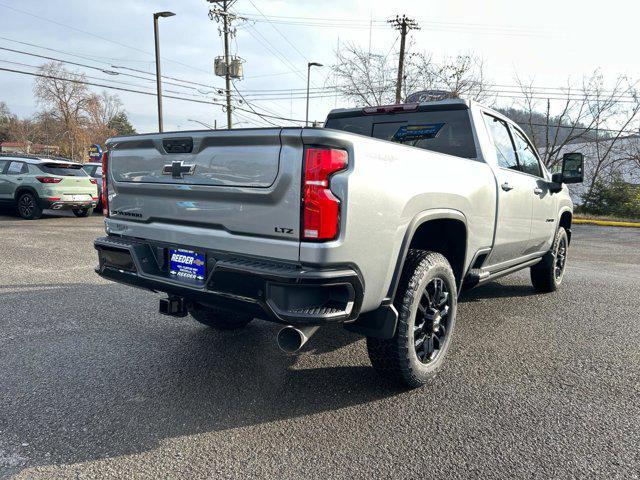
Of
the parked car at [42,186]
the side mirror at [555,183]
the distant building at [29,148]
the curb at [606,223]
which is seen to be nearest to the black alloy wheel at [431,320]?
the side mirror at [555,183]

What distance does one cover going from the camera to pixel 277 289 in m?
2.33

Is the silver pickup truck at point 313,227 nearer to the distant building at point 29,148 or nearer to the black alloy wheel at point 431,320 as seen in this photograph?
the black alloy wheel at point 431,320

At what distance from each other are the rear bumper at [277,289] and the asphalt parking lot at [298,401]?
65 cm

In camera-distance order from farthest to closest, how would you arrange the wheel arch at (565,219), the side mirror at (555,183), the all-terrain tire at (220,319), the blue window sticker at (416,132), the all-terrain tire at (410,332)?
1. the wheel arch at (565,219)
2. the side mirror at (555,183)
3. the blue window sticker at (416,132)
4. the all-terrain tire at (220,319)
5. the all-terrain tire at (410,332)

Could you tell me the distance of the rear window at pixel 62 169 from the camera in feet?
40.1

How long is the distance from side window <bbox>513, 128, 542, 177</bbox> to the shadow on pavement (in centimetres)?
244

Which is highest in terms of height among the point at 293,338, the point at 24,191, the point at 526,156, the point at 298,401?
the point at 526,156

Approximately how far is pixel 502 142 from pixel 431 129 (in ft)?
2.47

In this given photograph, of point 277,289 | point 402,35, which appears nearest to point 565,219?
point 277,289

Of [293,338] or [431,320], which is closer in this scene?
[293,338]

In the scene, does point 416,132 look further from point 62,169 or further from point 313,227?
point 62,169

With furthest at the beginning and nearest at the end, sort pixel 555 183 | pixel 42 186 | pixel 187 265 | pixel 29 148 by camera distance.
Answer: pixel 29 148 < pixel 42 186 < pixel 555 183 < pixel 187 265

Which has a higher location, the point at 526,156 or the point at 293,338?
the point at 526,156

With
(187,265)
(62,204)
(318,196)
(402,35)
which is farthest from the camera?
(402,35)
